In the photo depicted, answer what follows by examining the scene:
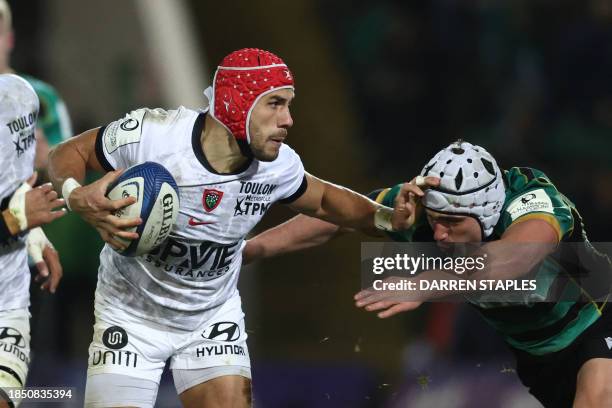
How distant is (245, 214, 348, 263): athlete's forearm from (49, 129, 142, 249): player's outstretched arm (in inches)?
55.5

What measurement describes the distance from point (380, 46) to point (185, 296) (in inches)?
341

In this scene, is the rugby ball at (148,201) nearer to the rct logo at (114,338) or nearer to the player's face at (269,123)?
the player's face at (269,123)

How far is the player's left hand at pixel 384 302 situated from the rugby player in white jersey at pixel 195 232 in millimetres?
750

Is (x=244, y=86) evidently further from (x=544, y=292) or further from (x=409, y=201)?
(x=544, y=292)

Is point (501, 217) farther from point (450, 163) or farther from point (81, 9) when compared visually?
point (81, 9)

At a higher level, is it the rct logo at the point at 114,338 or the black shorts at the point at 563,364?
the rct logo at the point at 114,338

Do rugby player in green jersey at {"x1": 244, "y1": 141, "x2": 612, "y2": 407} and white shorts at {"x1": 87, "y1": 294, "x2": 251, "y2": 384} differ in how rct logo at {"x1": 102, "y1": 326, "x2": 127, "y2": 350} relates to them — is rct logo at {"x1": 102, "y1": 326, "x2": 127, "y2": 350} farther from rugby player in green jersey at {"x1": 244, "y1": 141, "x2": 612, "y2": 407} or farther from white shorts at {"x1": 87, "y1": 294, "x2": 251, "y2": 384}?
rugby player in green jersey at {"x1": 244, "y1": 141, "x2": 612, "y2": 407}

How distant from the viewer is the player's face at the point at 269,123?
6527 millimetres

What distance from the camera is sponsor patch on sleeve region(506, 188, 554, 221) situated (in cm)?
683

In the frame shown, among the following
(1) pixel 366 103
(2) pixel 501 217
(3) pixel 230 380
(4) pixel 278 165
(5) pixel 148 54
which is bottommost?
(1) pixel 366 103

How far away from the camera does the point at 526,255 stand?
6754 millimetres

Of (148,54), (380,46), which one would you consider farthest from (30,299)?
(380,46)

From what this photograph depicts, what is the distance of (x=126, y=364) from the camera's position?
21.9ft

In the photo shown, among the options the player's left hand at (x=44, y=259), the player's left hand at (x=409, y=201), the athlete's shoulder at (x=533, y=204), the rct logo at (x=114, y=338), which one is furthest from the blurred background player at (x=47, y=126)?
the athlete's shoulder at (x=533, y=204)
